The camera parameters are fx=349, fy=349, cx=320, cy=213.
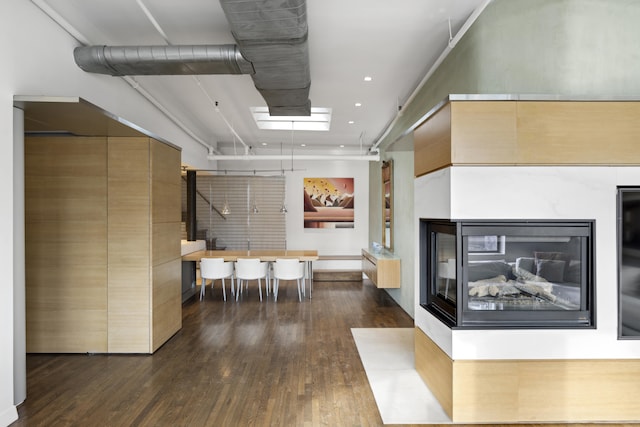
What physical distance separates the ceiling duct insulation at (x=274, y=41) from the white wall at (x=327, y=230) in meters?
4.72

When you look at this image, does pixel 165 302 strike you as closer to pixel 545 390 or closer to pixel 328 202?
pixel 545 390

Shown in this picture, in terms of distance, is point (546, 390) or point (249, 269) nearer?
point (546, 390)

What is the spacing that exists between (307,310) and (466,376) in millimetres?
3303

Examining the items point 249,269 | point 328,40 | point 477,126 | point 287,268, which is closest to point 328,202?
point 287,268

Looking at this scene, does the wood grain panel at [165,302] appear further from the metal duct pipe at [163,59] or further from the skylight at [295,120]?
the skylight at [295,120]

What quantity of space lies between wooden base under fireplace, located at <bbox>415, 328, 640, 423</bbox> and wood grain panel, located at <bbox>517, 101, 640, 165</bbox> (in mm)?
1374

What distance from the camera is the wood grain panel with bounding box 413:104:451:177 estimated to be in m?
2.43

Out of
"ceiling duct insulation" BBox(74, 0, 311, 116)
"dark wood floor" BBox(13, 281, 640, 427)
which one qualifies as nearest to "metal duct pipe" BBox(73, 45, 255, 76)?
"ceiling duct insulation" BBox(74, 0, 311, 116)

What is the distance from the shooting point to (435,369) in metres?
2.68

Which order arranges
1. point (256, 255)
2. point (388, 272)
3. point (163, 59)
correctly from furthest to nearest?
point (256, 255), point (388, 272), point (163, 59)

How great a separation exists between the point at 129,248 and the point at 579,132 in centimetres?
407

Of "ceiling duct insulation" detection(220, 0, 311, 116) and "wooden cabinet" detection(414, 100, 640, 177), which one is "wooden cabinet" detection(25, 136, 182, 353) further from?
"wooden cabinet" detection(414, 100, 640, 177)

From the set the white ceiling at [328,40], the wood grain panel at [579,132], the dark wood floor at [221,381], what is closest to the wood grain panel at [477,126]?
the wood grain panel at [579,132]

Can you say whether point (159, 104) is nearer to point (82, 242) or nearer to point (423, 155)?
point (82, 242)
